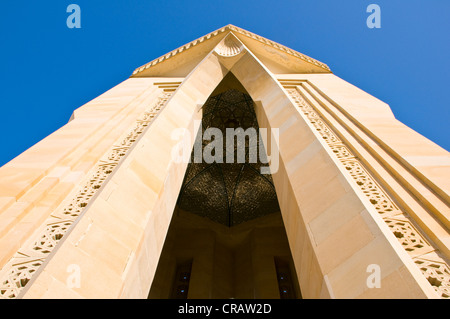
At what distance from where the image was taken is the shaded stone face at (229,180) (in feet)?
35.0

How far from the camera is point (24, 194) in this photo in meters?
3.55

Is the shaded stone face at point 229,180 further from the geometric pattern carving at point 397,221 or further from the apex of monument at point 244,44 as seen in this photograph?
the geometric pattern carving at point 397,221

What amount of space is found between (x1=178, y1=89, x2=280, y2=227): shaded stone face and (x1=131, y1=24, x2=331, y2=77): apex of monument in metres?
1.68

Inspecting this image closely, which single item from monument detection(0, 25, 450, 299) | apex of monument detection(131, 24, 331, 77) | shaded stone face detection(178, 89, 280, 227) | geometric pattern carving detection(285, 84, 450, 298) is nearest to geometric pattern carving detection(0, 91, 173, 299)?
monument detection(0, 25, 450, 299)

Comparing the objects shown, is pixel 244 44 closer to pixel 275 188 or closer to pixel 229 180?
pixel 229 180

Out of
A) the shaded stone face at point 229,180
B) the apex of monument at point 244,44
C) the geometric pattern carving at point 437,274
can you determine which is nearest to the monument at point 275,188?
the geometric pattern carving at point 437,274

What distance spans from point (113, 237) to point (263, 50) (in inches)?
286

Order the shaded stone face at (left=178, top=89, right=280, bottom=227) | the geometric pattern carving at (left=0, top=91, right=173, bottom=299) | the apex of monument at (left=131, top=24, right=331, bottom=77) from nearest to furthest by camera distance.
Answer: the geometric pattern carving at (left=0, top=91, right=173, bottom=299)
the apex of monument at (left=131, top=24, right=331, bottom=77)
the shaded stone face at (left=178, top=89, right=280, bottom=227)

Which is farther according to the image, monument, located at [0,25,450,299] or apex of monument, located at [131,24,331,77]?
apex of monument, located at [131,24,331,77]

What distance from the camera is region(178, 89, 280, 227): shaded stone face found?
1066cm

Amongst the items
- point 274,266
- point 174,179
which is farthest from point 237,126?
point 174,179

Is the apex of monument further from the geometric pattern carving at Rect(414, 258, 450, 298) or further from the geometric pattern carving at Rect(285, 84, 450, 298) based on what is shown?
the geometric pattern carving at Rect(414, 258, 450, 298)
